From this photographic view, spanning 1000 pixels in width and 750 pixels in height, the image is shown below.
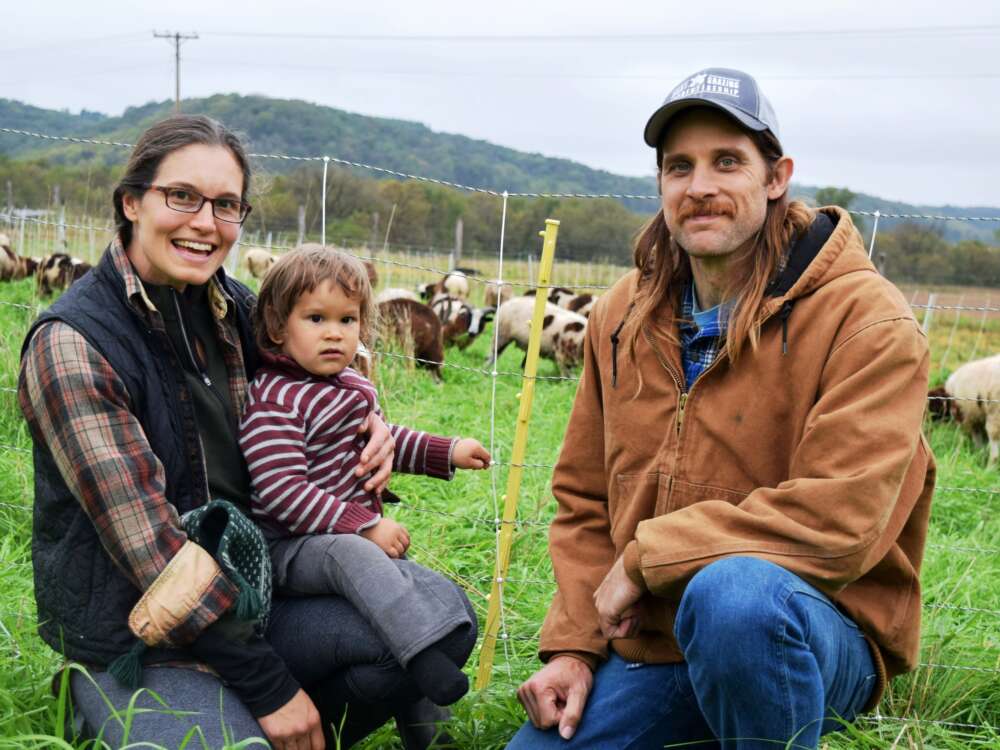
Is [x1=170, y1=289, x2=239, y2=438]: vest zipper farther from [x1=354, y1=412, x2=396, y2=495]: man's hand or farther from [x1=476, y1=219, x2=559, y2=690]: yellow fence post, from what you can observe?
[x1=476, y1=219, x2=559, y2=690]: yellow fence post

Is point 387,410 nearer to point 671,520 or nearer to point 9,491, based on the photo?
point 9,491

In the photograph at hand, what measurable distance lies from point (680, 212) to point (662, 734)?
1186 millimetres

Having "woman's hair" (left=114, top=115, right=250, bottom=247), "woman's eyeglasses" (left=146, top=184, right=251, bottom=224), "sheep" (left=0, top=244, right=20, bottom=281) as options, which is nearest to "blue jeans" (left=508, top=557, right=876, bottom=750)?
"woman's eyeglasses" (left=146, top=184, right=251, bottom=224)

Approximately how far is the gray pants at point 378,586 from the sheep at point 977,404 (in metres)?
6.05

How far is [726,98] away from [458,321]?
1027cm

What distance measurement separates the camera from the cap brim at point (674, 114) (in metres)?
2.03

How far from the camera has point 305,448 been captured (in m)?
2.28

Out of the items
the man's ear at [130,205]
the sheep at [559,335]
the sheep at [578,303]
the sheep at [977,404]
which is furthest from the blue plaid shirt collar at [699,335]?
the sheep at [578,303]

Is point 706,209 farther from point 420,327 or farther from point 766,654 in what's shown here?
point 420,327

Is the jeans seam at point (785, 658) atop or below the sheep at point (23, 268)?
atop

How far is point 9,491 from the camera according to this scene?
3.97 meters

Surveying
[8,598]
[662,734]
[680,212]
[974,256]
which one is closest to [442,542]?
[8,598]

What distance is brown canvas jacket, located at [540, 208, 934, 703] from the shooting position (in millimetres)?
1857

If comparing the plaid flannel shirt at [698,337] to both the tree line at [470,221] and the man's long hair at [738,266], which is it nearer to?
the man's long hair at [738,266]
